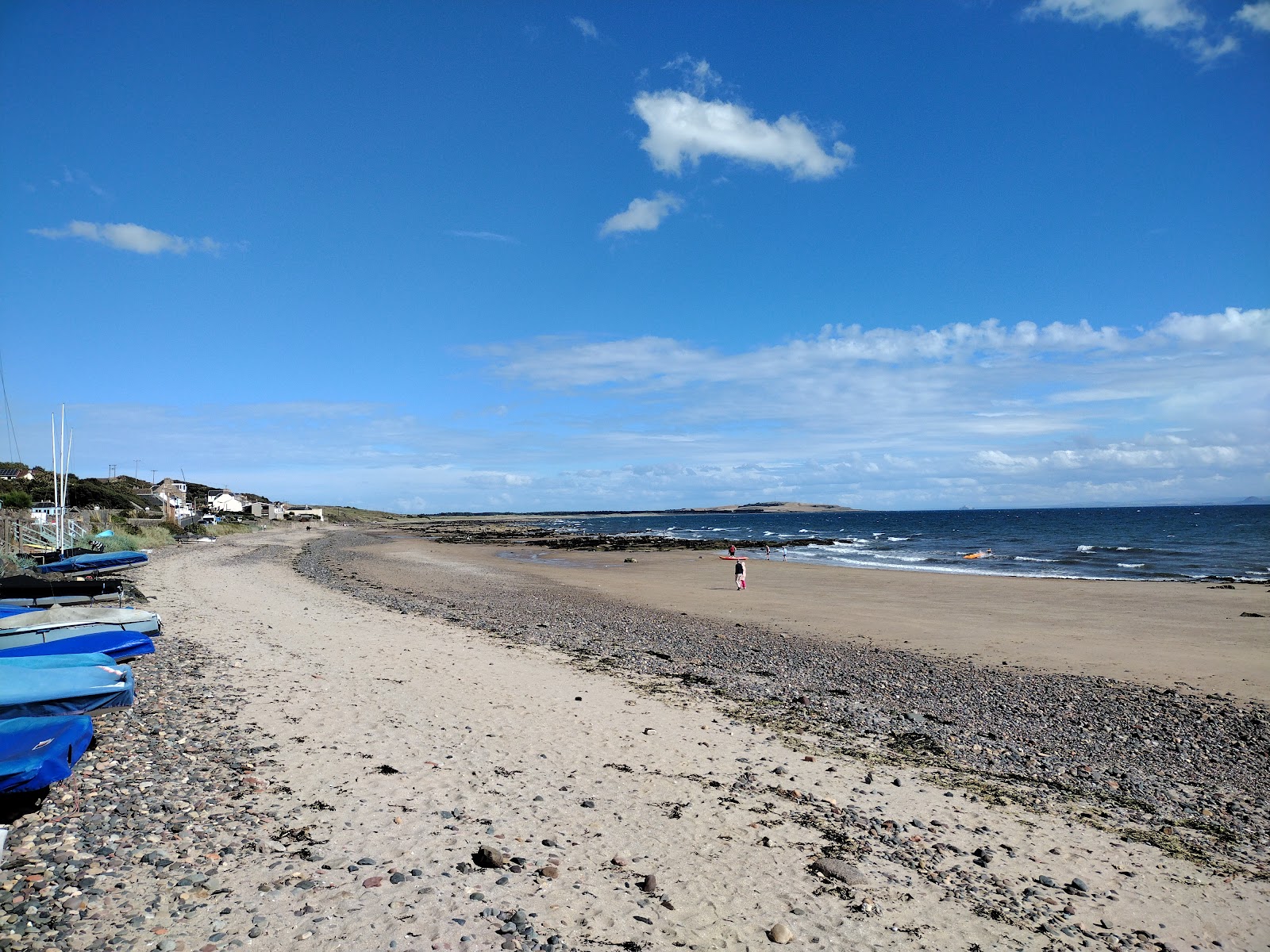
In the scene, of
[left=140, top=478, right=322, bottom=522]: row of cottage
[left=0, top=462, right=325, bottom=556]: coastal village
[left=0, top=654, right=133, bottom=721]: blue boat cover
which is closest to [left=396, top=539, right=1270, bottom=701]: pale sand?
[left=0, top=654, right=133, bottom=721]: blue boat cover

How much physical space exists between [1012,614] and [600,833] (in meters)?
18.7

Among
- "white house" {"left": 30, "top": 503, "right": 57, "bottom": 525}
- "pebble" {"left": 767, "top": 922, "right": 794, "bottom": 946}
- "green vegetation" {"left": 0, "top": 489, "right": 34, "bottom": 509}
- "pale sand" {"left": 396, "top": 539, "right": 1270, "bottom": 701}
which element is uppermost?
"green vegetation" {"left": 0, "top": 489, "right": 34, "bottom": 509}

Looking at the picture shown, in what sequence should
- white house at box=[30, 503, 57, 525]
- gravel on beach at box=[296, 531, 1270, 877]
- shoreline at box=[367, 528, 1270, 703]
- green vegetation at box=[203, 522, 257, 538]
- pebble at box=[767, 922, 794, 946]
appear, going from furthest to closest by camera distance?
green vegetation at box=[203, 522, 257, 538], white house at box=[30, 503, 57, 525], shoreline at box=[367, 528, 1270, 703], gravel on beach at box=[296, 531, 1270, 877], pebble at box=[767, 922, 794, 946]

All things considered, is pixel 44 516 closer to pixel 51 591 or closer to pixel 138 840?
pixel 51 591

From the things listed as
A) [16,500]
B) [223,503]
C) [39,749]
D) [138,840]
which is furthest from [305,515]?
[138,840]

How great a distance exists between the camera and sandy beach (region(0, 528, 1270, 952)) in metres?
4.75

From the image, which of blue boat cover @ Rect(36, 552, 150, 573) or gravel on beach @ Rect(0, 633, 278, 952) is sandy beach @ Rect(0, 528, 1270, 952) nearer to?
gravel on beach @ Rect(0, 633, 278, 952)

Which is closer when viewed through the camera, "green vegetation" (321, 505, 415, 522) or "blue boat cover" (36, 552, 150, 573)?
"blue boat cover" (36, 552, 150, 573)


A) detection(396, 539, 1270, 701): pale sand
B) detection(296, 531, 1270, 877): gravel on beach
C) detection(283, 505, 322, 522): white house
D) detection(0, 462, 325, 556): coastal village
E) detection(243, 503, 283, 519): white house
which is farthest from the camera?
detection(243, 503, 283, 519): white house

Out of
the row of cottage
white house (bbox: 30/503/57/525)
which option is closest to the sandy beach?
white house (bbox: 30/503/57/525)

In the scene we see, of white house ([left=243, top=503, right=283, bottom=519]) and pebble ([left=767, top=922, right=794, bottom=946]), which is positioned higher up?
white house ([left=243, top=503, right=283, bottom=519])

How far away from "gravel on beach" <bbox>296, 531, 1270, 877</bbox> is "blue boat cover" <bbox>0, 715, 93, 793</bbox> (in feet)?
25.0

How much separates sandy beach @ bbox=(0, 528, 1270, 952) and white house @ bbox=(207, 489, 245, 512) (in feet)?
381

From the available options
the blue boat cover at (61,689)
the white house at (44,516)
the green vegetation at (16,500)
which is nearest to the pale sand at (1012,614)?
the blue boat cover at (61,689)
